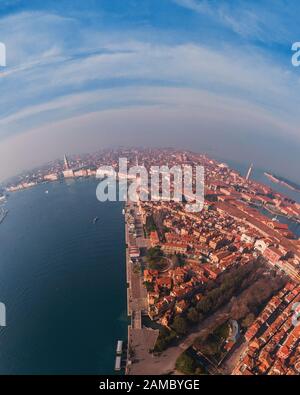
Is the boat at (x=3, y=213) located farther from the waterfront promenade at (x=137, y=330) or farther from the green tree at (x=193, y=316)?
the green tree at (x=193, y=316)

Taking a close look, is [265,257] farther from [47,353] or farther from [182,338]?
[47,353]

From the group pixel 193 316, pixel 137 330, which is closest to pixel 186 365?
pixel 193 316

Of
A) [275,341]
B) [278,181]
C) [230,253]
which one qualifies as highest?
[278,181]

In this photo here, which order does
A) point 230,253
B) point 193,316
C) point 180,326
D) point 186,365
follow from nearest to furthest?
1. point 186,365
2. point 180,326
3. point 193,316
4. point 230,253

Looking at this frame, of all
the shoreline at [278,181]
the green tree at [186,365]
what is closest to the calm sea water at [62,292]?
the green tree at [186,365]

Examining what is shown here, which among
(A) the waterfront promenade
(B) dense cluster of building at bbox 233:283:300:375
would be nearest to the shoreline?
(B) dense cluster of building at bbox 233:283:300:375

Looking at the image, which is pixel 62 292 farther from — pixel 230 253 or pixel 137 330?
pixel 230 253

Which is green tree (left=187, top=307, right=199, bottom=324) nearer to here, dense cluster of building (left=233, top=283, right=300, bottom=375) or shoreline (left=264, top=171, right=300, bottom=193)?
dense cluster of building (left=233, top=283, right=300, bottom=375)

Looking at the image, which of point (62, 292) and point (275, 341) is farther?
point (62, 292)

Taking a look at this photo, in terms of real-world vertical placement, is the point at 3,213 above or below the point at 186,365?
above
